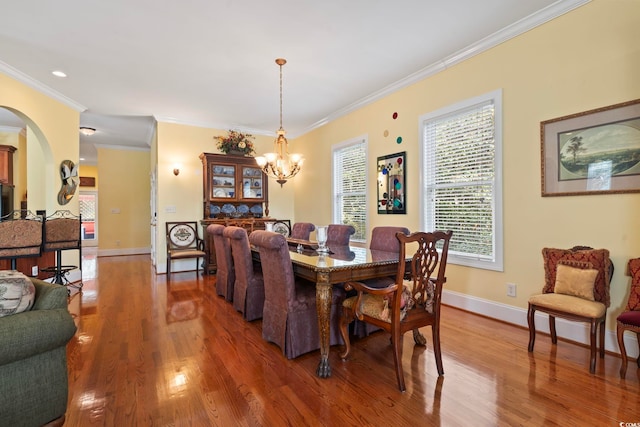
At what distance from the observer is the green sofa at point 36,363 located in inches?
56.5

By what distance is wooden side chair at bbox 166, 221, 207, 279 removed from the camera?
5546 mm

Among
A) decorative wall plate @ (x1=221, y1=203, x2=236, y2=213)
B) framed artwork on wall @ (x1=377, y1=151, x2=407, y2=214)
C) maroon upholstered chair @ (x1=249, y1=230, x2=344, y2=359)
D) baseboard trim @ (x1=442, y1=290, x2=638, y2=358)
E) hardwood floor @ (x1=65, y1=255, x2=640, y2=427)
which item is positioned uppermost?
framed artwork on wall @ (x1=377, y1=151, x2=407, y2=214)

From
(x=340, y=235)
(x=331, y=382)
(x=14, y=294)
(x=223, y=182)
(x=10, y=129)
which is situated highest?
(x=10, y=129)

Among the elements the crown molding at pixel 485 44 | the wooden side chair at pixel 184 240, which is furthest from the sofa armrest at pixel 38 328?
the crown molding at pixel 485 44

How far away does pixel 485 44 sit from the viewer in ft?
10.6

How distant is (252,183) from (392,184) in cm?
312

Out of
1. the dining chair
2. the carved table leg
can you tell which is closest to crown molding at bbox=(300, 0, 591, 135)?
the dining chair

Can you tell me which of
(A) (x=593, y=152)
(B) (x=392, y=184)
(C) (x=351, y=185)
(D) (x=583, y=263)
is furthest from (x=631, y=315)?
(C) (x=351, y=185)

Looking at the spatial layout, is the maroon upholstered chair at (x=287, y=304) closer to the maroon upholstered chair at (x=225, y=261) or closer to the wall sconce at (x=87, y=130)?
the maroon upholstered chair at (x=225, y=261)

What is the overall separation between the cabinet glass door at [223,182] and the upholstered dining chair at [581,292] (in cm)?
518

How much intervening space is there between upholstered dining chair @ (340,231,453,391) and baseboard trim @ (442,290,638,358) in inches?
54.2

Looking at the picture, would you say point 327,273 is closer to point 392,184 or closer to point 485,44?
point 392,184

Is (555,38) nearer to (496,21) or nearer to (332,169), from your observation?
(496,21)

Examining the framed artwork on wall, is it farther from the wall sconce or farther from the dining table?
the wall sconce
